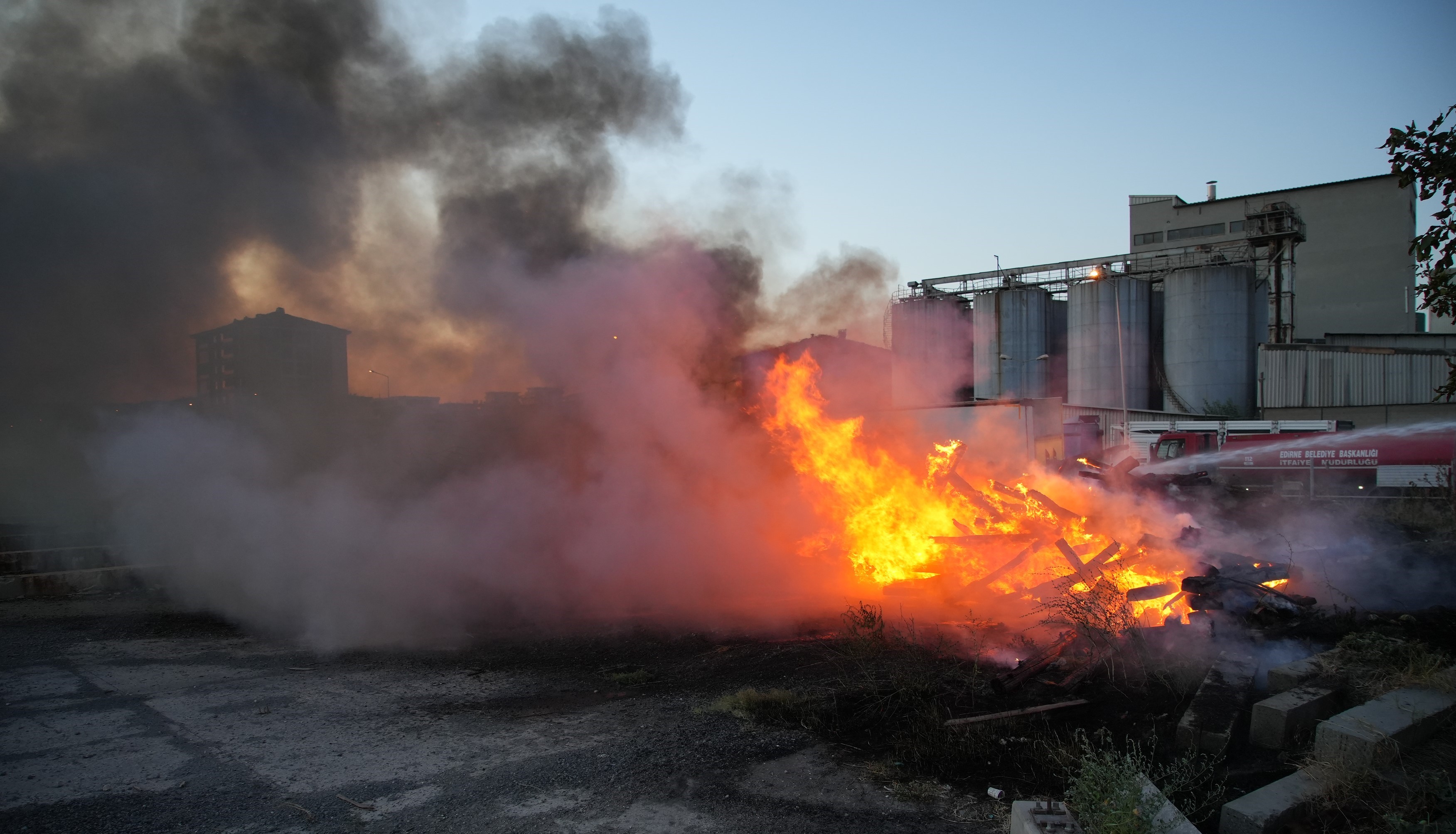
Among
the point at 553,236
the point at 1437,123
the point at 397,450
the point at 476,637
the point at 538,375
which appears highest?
the point at 553,236

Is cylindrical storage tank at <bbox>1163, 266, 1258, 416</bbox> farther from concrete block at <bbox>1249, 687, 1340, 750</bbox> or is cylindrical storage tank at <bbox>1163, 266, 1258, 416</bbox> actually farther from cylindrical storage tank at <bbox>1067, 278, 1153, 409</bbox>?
concrete block at <bbox>1249, 687, 1340, 750</bbox>

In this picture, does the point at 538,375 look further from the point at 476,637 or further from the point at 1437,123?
the point at 1437,123

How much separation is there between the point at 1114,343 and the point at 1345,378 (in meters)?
7.58

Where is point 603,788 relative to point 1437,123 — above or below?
below

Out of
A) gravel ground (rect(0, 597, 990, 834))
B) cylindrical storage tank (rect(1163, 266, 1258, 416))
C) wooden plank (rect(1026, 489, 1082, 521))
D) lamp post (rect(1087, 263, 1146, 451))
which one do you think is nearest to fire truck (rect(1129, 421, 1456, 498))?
cylindrical storage tank (rect(1163, 266, 1258, 416))

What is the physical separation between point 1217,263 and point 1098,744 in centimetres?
3092

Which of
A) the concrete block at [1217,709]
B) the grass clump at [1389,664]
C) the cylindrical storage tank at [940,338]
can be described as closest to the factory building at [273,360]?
the concrete block at [1217,709]

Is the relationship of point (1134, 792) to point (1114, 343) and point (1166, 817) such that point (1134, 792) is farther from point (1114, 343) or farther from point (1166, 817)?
point (1114, 343)

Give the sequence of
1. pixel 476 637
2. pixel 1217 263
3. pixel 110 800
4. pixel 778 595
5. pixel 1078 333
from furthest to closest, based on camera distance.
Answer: pixel 1078 333
pixel 1217 263
pixel 778 595
pixel 476 637
pixel 110 800

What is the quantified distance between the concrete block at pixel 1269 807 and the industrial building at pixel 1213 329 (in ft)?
63.5

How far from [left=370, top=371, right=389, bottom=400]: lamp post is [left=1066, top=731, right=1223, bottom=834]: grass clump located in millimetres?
11787

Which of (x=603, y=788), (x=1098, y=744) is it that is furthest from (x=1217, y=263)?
(x=603, y=788)

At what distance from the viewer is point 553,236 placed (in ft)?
35.9

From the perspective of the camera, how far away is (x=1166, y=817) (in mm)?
4145
